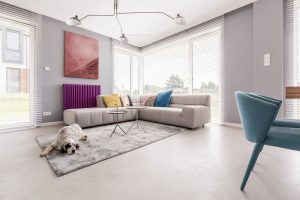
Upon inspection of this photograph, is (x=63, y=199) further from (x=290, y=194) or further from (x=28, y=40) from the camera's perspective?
(x=28, y=40)

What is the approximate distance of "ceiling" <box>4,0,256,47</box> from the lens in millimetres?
3175

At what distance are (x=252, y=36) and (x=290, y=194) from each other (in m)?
3.23

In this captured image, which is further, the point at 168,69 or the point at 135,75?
the point at 135,75

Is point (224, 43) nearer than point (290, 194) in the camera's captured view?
No

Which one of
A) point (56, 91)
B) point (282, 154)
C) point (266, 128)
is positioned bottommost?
point (282, 154)

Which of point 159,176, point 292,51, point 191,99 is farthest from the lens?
point 191,99

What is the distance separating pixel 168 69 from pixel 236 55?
2253mm

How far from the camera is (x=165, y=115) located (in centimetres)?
364

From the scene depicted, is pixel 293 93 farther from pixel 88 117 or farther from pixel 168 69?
pixel 168 69

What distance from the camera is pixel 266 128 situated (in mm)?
1055

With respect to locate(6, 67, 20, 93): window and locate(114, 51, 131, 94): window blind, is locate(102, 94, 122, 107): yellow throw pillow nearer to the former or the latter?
locate(114, 51, 131, 94): window blind

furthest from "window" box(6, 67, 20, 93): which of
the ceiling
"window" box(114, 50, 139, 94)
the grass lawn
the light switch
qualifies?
the light switch

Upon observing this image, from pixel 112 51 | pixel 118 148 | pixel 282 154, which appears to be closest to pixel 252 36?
pixel 282 154

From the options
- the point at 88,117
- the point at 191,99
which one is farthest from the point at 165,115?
the point at 88,117
